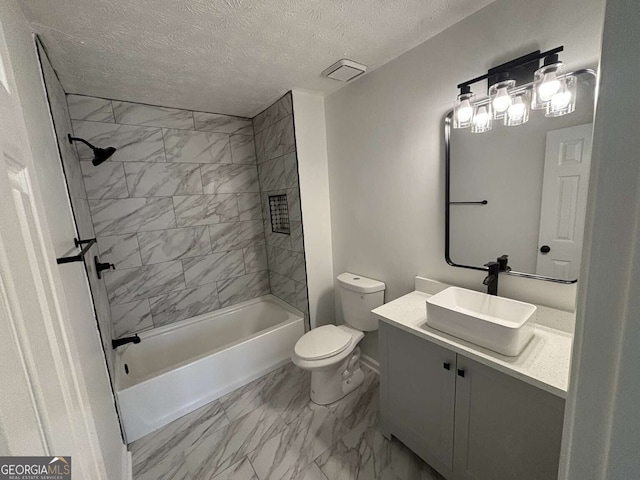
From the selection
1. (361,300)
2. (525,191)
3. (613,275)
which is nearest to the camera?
(613,275)

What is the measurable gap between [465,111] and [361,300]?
4.55ft

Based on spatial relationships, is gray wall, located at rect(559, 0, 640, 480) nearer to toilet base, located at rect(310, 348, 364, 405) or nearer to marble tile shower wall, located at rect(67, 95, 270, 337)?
toilet base, located at rect(310, 348, 364, 405)

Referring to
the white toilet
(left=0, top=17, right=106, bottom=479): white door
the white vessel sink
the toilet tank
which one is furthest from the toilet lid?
(left=0, top=17, right=106, bottom=479): white door

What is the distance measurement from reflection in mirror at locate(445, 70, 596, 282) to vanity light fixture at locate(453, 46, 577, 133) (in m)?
0.03

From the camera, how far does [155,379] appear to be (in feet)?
5.82

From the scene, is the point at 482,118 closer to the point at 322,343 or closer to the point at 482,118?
the point at 482,118

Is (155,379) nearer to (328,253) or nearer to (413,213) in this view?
(328,253)

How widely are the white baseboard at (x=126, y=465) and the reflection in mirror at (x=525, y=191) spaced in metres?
2.15

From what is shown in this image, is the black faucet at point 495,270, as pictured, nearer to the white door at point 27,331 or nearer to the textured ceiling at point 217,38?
the textured ceiling at point 217,38

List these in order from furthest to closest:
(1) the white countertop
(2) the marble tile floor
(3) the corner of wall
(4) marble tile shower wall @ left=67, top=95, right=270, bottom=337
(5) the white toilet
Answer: (3) the corner of wall
(4) marble tile shower wall @ left=67, top=95, right=270, bottom=337
(5) the white toilet
(2) the marble tile floor
(1) the white countertop

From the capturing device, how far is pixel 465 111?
1333mm

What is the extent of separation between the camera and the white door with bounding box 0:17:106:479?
312 mm

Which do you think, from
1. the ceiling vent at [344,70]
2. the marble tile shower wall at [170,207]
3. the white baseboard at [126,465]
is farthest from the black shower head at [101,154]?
the white baseboard at [126,465]

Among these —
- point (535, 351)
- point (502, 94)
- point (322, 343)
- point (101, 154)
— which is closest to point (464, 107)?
point (502, 94)
